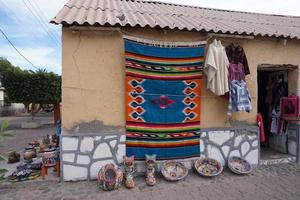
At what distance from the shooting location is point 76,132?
15.1ft

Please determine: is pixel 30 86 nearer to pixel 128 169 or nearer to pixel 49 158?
pixel 49 158

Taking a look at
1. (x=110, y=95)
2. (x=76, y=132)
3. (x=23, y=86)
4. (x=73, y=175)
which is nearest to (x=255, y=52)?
(x=110, y=95)

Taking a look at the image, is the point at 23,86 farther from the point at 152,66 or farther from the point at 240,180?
the point at 240,180

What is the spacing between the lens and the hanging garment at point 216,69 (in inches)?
190

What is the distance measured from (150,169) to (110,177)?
2.60 ft

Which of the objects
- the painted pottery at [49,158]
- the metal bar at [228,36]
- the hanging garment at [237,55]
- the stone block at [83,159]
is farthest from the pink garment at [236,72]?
the painted pottery at [49,158]

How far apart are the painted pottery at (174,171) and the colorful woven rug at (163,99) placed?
0.48ft

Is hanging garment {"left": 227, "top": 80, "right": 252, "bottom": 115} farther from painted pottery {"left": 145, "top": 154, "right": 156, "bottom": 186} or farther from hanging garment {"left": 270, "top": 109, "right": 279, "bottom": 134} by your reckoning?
painted pottery {"left": 145, "top": 154, "right": 156, "bottom": 186}

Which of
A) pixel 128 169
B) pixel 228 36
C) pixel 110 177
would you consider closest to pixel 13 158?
pixel 110 177

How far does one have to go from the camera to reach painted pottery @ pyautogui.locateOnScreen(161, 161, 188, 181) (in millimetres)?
4664

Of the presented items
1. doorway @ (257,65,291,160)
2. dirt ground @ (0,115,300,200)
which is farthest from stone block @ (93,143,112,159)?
doorway @ (257,65,291,160)

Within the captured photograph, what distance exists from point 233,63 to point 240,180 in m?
2.48

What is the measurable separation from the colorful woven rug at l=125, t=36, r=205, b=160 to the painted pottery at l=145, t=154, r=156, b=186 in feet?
0.66

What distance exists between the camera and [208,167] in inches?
201
